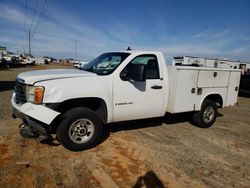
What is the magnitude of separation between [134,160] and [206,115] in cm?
321

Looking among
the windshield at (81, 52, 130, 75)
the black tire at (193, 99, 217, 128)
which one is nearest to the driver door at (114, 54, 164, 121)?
the windshield at (81, 52, 130, 75)

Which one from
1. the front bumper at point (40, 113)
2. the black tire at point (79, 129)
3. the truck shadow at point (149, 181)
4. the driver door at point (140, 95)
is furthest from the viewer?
the driver door at point (140, 95)

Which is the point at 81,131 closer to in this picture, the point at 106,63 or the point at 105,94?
the point at 105,94

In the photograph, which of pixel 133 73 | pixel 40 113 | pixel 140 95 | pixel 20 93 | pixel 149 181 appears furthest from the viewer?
pixel 140 95

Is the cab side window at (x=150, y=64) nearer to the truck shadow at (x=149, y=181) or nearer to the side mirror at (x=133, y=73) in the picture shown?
the side mirror at (x=133, y=73)

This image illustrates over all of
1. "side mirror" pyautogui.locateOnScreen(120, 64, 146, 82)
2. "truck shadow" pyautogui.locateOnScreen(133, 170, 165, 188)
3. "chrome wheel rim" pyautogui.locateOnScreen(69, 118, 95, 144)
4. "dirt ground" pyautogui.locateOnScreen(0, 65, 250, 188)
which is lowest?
"truck shadow" pyautogui.locateOnScreen(133, 170, 165, 188)

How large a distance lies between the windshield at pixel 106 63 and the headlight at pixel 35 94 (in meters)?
1.34

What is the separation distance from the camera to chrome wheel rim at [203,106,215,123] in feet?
20.7

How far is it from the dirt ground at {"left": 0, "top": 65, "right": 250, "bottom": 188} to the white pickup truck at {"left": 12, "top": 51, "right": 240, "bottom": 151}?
0.40 m

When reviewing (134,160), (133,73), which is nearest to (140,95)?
(133,73)

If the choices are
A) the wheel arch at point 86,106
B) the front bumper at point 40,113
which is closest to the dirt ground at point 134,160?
the wheel arch at point 86,106

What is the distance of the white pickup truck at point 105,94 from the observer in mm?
3982

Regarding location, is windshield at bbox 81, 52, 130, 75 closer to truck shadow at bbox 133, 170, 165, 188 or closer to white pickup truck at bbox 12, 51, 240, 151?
white pickup truck at bbox 12, 51, 240, 151

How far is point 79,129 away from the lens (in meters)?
4.33
